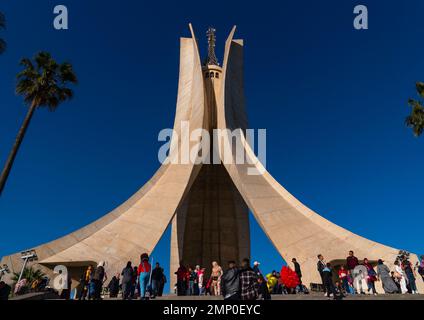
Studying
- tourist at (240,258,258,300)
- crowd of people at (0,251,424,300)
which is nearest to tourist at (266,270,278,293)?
crowd of people at (0,251,424,300)

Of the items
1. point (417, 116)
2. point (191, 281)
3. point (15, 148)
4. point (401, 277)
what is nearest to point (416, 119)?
point (417, 116)

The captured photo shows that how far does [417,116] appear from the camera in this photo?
13477mm

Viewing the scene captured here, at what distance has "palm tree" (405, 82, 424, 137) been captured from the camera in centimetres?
1343

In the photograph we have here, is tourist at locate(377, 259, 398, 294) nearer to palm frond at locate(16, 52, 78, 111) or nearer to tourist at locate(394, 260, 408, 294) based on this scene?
tourist at locate(394, 260, 408, 294)

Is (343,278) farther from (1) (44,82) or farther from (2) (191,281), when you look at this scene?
(1) (44,82)

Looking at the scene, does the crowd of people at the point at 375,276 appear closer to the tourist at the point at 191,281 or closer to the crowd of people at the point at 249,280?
the crowd of people at the point at 249,280

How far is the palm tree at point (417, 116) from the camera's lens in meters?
13.4

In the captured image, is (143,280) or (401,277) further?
(401,277)

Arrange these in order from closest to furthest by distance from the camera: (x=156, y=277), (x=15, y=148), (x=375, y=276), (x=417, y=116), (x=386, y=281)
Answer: (x=156, y=277), (x=386, y=281), (x=375, y=276), (x=15, y=148), (x=417, y=116)

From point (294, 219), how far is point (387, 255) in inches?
136

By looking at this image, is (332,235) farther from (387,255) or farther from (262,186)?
(262,186)

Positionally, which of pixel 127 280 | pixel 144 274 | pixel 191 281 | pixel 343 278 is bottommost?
pixel 191 281

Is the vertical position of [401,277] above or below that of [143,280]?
below
